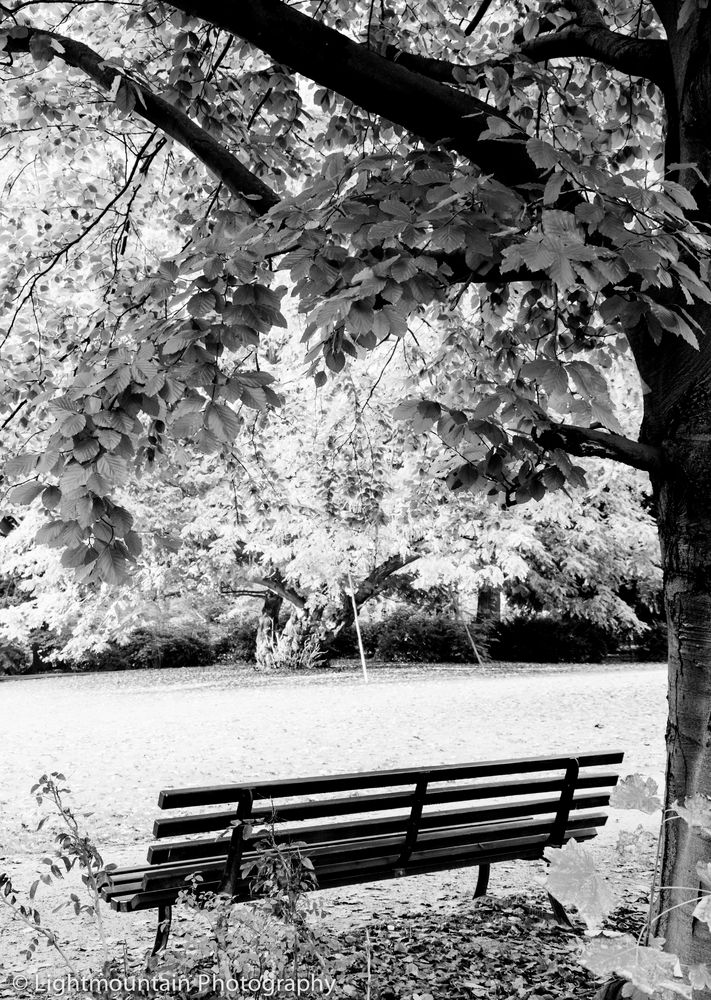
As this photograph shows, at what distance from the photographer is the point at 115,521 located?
2859 millimetres

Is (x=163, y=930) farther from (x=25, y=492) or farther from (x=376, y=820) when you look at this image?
(x=25, y=492)

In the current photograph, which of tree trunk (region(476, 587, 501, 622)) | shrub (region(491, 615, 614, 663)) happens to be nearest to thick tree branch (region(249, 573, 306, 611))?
tree trunk (region(476, 587, 501, 622))

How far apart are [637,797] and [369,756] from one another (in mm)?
9305

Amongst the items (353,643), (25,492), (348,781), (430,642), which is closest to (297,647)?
(353,643)

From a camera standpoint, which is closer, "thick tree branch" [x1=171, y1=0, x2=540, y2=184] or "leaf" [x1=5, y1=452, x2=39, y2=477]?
"leaf" [x1=5, y1=452, x2=39, y2=477]

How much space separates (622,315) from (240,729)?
11007 mm

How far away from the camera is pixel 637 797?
1.98 metres

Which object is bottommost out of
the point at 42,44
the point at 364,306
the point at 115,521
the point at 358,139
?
the point at 115,521

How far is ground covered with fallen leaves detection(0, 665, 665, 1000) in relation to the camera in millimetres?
4430

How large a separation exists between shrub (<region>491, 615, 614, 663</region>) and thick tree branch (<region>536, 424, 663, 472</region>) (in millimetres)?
22307

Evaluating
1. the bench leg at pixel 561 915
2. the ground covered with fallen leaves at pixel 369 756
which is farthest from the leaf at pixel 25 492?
the bench leg at pixel 561 915

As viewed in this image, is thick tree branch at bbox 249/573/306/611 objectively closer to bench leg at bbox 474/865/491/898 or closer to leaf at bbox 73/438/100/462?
bench leg at bbox 474/865/491/898

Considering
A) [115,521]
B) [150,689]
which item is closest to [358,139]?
[115,521]

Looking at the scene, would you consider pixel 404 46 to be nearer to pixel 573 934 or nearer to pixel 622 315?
pixel 622 315
